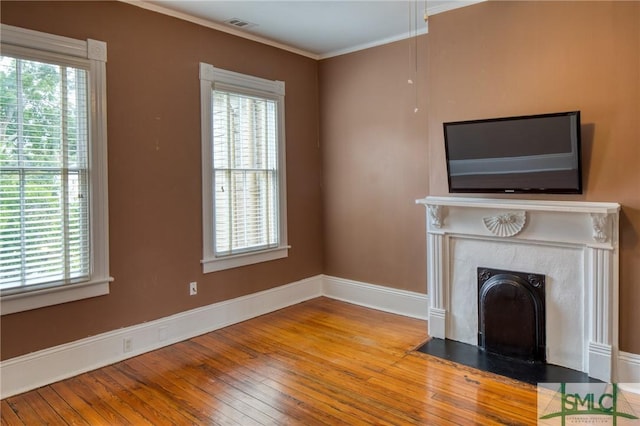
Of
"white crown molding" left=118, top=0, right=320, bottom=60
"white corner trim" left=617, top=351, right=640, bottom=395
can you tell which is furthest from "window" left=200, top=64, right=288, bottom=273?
"white corner trim" left=617, top=351, right=640, bottom=395

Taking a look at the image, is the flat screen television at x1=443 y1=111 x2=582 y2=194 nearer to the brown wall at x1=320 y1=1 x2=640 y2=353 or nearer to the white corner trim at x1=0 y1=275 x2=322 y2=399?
the brown wall at x1=320 y1=1 x2=640 y2=353

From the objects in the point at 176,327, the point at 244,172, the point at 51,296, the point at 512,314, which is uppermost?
the point at 244,172

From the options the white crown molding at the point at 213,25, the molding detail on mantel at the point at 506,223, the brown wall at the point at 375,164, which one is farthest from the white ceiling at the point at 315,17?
the molding detail on mantel at the point at 506,223

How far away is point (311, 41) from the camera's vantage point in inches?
177

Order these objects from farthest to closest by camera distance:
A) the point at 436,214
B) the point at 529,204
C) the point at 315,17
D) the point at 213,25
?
the point at 213,25
the point at 315,17
the point at 436,214
the point at 529,204

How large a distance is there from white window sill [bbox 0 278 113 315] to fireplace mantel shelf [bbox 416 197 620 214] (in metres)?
2.69

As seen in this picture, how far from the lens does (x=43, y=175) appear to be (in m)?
2.98

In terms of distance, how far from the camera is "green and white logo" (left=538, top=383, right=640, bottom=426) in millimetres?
2541

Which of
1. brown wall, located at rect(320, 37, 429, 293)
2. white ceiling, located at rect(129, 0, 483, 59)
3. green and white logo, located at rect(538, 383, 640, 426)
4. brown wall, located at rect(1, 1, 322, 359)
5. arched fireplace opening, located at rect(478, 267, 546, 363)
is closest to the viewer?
green and white logo, located at rect(538, 383, 640, 426)

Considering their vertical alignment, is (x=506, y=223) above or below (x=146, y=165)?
below

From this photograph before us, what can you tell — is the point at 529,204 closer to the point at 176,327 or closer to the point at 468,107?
the point at 468,107

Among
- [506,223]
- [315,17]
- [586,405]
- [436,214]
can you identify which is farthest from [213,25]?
[586,405]

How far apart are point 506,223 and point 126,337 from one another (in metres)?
3.14

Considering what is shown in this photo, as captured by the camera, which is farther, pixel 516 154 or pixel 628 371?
pixel 516 154
